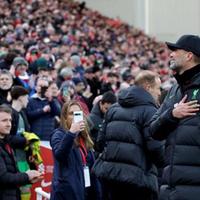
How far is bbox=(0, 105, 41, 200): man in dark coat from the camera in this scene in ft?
24.3

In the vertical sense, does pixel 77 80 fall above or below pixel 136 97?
below

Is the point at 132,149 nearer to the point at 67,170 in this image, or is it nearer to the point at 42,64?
the point at 67,170

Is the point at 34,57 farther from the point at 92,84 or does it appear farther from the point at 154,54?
the point at 154,54

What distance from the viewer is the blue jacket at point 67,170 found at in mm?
7309

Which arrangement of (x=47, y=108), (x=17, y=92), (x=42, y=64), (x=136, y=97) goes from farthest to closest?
(x=42, y=64) → (x=47, y=108) → (x=17, y=92) → (x=136, y=97)

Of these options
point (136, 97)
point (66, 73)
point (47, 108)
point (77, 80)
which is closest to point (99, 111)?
point (47, 108)

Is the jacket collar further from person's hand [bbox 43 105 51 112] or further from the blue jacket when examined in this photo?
person's hand [bbox 43 105 51 112]

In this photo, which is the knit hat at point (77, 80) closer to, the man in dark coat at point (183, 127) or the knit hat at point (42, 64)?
the knit hat at point (42, 64)

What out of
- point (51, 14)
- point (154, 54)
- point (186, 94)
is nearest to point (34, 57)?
point (186, 94)

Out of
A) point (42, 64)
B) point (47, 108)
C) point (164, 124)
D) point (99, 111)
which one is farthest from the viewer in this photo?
point (42, 64)

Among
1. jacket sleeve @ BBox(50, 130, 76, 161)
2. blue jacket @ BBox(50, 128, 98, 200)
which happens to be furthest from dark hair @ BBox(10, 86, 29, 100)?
jacket sleeve @ BBox(50, 130, 76, 161)

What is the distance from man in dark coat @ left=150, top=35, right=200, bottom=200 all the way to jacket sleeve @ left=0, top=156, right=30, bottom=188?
5.86ft

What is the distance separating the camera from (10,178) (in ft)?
24.2

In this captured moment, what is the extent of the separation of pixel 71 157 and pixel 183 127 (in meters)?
1.82
